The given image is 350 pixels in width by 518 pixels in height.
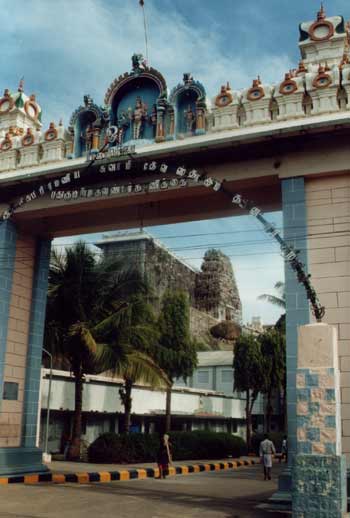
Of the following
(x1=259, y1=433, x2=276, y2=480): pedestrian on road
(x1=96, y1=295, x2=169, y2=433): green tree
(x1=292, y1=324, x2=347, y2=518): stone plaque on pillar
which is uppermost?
(x1=96, y1=295, x2=169, y2=433): green tree

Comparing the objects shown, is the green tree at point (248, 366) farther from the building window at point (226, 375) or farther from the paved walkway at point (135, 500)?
the paved walkway at point (135, 500)

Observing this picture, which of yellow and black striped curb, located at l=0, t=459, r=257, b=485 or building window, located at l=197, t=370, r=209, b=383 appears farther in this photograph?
building window, located at l=197, t=370, r=209, b=383

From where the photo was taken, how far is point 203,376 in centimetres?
4203

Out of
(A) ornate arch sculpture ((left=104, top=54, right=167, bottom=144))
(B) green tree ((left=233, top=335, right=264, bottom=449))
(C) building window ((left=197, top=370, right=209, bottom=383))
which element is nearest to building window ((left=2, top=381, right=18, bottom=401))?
(A) ornate arch sculpture ((left=104, top=54, right=167, bottom=144))

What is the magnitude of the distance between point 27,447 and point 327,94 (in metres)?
9.28

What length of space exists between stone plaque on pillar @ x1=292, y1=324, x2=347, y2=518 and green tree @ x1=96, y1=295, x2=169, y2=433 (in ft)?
33.5

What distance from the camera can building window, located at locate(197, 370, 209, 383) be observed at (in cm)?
4191

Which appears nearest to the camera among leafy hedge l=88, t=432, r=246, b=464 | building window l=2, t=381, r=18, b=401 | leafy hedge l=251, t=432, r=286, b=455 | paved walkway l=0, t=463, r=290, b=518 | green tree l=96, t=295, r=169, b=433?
paved walkway l=0, t=463, r=290, b=518

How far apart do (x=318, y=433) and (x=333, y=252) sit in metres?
3.48

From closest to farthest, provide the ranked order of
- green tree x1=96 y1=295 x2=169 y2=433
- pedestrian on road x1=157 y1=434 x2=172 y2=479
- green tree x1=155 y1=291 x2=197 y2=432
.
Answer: pedestrian on road x1=157 y1=434 x2=172 y2=479
green tree x1=96 y1=295 x2=169 y2=433
green tree x1=155 y1=291 x2=197 y2=432

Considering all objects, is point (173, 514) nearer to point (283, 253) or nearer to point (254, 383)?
point (283, 253)

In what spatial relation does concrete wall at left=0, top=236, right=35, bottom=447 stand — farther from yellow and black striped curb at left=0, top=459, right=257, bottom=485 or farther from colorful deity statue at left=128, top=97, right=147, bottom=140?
colorful deity statue at left=128, top=97, right=147, bottom=140

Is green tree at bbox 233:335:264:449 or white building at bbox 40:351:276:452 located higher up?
green tree at bbox 233:335:264:449

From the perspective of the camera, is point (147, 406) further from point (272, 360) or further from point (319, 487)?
point (319, 487)
